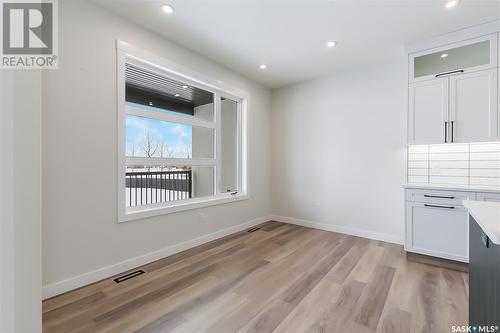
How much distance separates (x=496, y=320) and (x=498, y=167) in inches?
106

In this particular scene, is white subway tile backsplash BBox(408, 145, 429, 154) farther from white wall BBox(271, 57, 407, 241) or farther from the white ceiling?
the white ceiling

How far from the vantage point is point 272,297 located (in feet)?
6.40

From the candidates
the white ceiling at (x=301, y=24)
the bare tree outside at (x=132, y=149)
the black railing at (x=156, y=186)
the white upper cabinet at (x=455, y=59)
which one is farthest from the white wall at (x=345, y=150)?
the bare tree outside at (x=132, y=149)

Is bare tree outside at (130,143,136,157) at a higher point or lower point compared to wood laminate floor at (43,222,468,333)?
higher

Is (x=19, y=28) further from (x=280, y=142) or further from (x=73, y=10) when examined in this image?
(x=280, y=142)

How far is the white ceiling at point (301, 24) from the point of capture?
87.0 inches

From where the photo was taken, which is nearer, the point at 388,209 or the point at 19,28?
the point at 19,28

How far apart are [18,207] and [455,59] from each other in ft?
14.1

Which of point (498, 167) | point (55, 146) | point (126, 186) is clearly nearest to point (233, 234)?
point (126, 186)

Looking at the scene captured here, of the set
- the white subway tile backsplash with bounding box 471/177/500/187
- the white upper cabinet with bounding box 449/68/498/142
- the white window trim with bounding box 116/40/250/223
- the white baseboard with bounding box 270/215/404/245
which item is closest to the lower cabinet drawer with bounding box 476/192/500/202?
the white subway tile backsplash with bounding box 471/177/500/187

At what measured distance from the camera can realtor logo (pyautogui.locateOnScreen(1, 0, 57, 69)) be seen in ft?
4.84

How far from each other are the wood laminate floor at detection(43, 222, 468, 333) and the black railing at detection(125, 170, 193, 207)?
78cm

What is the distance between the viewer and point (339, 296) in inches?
76.9

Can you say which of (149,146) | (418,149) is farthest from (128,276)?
(418,149)
